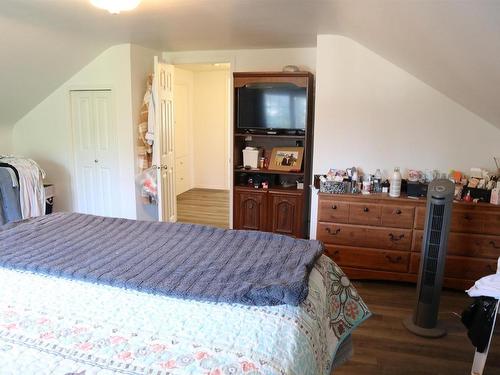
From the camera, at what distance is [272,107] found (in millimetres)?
4035

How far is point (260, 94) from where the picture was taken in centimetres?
404

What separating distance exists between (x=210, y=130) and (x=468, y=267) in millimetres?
4780

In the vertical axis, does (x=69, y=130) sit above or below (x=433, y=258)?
above

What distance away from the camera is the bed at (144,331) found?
1150mm

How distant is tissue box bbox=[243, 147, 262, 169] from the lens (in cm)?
425

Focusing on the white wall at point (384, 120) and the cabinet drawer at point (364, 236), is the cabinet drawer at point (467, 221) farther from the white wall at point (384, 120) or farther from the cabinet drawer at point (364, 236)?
the white wall at point (384, 120)

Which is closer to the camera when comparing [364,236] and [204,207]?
[364,236]

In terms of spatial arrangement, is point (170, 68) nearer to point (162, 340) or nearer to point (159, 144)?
point (159, 144)

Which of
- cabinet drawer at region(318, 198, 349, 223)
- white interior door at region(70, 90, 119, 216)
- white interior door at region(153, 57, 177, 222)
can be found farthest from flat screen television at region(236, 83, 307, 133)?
white interior door at region(70, 90, 119, 216)

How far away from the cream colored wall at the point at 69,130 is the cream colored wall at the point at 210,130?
268 cm

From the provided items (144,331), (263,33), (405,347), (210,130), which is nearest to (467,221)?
(405,347)

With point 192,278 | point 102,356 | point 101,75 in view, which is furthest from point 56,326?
point 101,75

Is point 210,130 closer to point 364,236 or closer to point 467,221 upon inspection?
point 364,236

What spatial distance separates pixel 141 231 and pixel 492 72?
2136 mm
